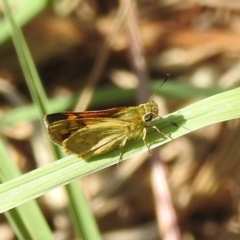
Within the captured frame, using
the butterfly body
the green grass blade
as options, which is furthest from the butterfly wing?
the green grass blade

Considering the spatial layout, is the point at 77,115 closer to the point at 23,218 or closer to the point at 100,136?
the point at 100,136

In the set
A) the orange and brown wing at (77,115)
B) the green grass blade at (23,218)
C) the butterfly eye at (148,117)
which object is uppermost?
the orange and brown wing at (77,115)

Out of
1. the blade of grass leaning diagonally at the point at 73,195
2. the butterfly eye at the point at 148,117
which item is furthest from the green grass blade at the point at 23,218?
the butterfly eye at the point at 148,117

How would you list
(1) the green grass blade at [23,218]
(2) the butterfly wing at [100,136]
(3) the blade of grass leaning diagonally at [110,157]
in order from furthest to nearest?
(2) the butterfly wing at [100,136]
(1) the green grass blade at [23,218]
(3) the blade of grass leaning diagonally at [110,157]

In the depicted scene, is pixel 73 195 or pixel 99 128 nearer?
pixel 73 195

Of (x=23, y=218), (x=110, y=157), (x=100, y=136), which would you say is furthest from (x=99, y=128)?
(x=23, y=218)

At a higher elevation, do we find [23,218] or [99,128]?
[99,128]

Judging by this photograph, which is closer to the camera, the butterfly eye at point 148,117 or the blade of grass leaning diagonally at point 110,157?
the blade of grass leaning diagonally at point 110,157

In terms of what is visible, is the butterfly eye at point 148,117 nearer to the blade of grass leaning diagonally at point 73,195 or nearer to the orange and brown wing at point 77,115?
the orange and brown wing at point 77,115

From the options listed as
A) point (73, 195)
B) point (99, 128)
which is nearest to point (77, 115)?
point (99, 128)
